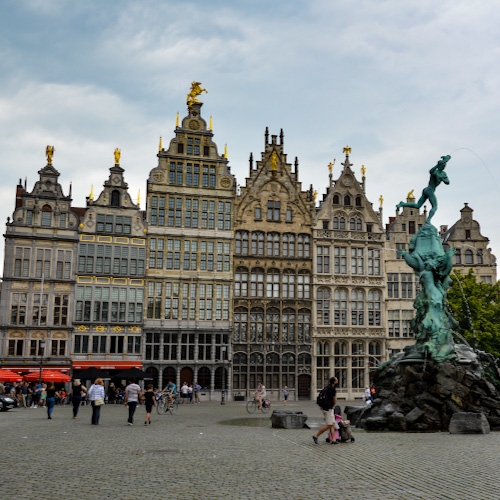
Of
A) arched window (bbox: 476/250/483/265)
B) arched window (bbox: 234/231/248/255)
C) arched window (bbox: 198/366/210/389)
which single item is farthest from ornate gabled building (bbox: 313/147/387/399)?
arched window (bbox: 476/250/483/265)

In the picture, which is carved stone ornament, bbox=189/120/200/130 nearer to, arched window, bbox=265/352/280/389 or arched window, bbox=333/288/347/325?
arched window, bbox=333/288/347/325

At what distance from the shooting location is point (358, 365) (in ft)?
169

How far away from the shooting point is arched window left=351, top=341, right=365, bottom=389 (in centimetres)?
5112

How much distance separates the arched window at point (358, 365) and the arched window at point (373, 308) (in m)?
2.27

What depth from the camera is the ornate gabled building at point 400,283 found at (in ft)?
174

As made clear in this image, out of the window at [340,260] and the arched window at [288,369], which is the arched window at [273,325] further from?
the window at [340,260]

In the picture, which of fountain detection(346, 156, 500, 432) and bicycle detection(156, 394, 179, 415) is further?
bicycle detection(156, 394, 179, 415)

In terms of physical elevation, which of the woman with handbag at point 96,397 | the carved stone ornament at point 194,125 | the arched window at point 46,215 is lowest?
the woman with handbag at point 96,397

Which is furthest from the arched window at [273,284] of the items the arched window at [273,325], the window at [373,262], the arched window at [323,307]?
the window at [373,262]

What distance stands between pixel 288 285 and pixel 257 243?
448cm

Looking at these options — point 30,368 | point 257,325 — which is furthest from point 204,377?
point 30,368

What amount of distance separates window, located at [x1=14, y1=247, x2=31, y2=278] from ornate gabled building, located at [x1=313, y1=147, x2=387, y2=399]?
76.9 feet

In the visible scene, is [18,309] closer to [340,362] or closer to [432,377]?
[340,362]

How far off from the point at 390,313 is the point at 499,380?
29340mm
